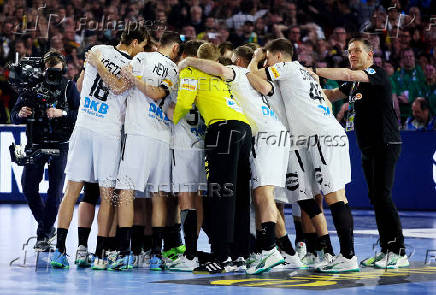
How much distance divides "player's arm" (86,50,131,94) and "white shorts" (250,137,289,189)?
1432mm

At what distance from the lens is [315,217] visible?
26.5 ft

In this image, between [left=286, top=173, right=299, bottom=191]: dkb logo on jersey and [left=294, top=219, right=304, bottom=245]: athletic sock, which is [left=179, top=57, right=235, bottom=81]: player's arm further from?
[left=294, top=219, right=304, bottom=245]: athletic sock

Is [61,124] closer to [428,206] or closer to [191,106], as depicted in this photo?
[191,106]

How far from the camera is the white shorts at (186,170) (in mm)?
8008

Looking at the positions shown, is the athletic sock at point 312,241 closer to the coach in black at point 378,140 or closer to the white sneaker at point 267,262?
the coach in black at point 378,140

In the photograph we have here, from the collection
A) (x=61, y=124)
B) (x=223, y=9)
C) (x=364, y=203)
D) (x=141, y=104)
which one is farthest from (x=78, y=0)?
(x=141, y=104)

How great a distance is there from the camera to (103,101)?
26.3 ft

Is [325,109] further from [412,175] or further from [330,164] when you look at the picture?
[412,175]

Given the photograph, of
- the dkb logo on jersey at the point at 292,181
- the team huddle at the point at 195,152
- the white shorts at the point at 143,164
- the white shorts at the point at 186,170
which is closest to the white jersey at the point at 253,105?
the team huddle at the point at 195,152

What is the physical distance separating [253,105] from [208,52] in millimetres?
702

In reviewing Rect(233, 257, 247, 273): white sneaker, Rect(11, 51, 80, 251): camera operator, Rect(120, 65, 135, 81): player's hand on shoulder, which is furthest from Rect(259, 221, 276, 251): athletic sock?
Rect(11, 51, 80, 251): camera operator

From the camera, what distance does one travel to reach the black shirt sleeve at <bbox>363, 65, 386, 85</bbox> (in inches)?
324

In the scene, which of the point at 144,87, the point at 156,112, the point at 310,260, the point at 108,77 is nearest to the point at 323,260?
the point at 310,260

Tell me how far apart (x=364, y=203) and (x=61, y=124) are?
7216 mm
